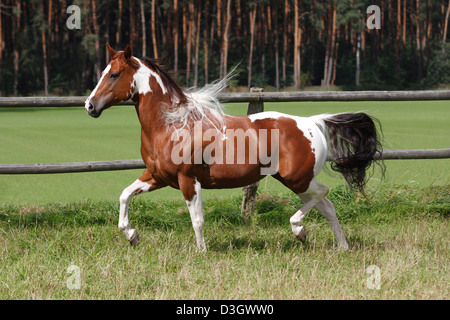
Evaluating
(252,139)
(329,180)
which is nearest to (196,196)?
(252,139)

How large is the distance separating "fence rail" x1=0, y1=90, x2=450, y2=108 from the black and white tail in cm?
128

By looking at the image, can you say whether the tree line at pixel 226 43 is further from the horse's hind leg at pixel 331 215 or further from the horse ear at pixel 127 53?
the horse ear at pixel 127 53

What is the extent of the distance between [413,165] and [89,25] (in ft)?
119

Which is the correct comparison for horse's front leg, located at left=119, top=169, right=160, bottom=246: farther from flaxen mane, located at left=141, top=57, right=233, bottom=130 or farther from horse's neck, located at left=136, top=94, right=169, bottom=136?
flaxen mane, located at left=141, top=57, right=233, bottom=130

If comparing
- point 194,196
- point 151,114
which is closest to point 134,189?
point 194,196

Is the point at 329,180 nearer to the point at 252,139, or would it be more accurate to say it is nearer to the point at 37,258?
the point at 252,139

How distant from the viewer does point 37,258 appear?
14.8 feet

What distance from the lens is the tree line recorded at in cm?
4053

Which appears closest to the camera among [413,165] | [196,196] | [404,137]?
[196,196]

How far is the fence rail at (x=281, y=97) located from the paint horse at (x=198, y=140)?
1.35 m

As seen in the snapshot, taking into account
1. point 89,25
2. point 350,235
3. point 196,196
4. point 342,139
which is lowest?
point 350,235

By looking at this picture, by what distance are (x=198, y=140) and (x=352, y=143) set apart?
142 centimetres

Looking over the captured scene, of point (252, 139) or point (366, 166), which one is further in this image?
point (366, 166)

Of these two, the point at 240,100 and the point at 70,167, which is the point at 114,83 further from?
the point at 240,100
